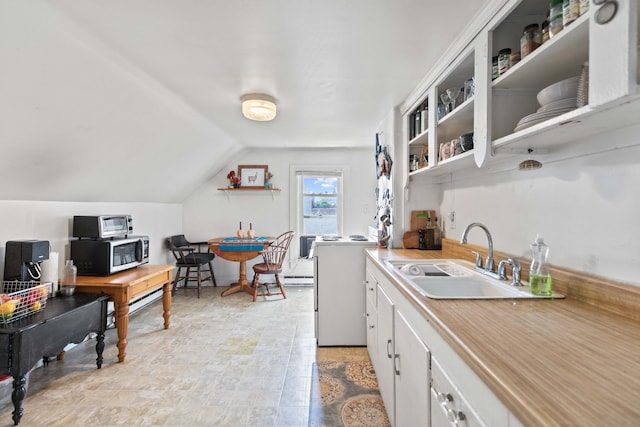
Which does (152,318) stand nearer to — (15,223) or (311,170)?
(15,223)

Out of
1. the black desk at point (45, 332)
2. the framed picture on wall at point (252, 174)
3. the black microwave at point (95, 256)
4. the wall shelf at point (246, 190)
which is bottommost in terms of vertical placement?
the black desk at point (45, 332)

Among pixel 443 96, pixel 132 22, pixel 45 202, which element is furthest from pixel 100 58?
pixel 443 96

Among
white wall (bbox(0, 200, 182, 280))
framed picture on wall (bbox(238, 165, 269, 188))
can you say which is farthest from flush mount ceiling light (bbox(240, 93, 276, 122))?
framed picture on wall (bbox(238, 165, 269, 188))

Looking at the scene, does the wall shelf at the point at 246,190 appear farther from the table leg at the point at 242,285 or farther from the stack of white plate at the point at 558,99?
the stack of white plate at the point at 558,99

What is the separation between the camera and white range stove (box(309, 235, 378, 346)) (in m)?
2.65

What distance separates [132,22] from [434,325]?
189 centimetres

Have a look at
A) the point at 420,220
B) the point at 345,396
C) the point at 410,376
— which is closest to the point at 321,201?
the point at 420,220

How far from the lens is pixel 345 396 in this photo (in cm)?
194

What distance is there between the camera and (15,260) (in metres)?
1.93

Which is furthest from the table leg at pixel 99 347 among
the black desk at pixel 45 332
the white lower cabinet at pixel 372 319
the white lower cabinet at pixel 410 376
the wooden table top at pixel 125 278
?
the white lower cabinet at pixel 410 376

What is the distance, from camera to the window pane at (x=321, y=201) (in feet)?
15.6

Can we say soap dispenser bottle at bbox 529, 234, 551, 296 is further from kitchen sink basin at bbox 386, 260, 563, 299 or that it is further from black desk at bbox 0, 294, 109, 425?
black desk at bbox 0, 294, 109, 425

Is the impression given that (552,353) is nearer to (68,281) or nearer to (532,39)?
(532,39)

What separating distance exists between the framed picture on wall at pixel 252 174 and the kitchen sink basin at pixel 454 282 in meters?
3.08
